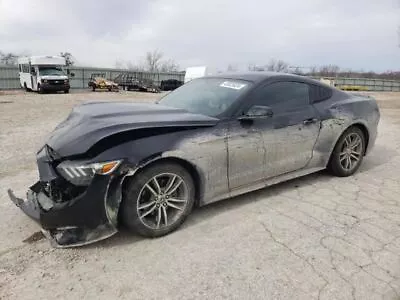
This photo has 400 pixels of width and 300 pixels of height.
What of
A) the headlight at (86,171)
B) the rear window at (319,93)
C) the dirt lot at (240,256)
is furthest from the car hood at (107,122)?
the rear window at (319,93)

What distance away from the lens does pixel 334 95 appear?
15.1 ft

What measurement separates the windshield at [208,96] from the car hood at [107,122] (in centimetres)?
21

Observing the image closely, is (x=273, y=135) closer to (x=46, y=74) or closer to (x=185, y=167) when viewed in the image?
(x=185, y=167)

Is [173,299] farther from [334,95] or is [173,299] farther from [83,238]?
[334,95]

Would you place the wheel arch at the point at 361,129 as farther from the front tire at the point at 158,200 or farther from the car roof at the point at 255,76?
the front tire at the point at 158,200

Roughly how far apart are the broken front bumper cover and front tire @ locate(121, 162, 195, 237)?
0.14m

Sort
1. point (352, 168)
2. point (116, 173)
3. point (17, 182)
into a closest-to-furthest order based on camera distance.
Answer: point (116, 173), point (17, 182), point (352, 168)

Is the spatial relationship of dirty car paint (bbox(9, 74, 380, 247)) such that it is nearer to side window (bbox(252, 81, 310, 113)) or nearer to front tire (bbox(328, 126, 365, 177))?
side window (bbox(252, 81, 310, 113))

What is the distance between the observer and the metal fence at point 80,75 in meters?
30.8

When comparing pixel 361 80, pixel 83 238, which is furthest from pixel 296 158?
pixel 361 80

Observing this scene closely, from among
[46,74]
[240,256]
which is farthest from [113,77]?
[240,256]

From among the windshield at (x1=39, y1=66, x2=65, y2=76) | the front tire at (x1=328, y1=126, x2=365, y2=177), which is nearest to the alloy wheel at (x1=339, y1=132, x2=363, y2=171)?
the front tire at (x1=328, y1=126, x2=365, y2=177)

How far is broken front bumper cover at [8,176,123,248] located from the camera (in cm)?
271

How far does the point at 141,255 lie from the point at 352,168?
343 centimetres
